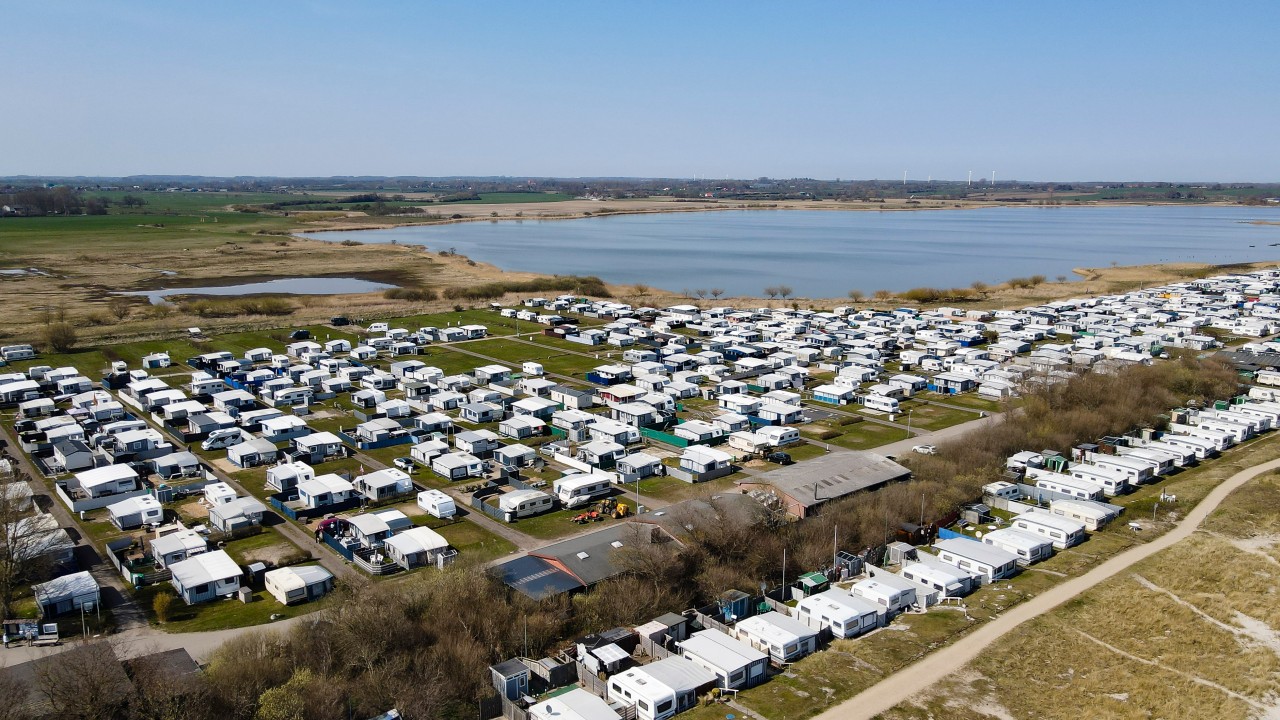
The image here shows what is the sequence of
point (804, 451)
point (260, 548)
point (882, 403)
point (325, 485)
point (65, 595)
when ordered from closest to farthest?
point (65, 595)
point (260, 548)
point (325, 485)
point (804, 451)
point (882, 403)

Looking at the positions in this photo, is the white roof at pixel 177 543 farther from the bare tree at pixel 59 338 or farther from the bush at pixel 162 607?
the bare tree at pixel 59 338

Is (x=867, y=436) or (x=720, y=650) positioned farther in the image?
(x=867, y=436)

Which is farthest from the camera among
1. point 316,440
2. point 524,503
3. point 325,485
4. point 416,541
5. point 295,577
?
point 316,440

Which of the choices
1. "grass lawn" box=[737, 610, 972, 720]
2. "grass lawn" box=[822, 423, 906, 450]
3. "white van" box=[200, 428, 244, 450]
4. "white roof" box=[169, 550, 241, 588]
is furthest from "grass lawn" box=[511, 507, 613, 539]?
"white van" box=[200, 428, 244, 450]

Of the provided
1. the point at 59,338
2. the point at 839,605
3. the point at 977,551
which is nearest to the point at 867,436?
the point at 977,551

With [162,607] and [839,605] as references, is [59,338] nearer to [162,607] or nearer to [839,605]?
[162,607]

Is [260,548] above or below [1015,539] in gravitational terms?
below

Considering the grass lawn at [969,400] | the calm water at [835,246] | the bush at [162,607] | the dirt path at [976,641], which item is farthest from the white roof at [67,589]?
the calm water at [835,246]
